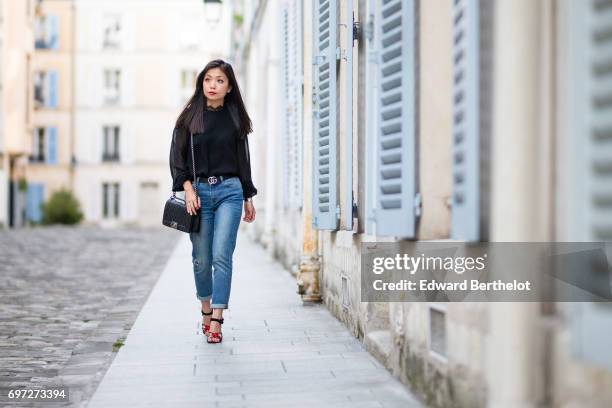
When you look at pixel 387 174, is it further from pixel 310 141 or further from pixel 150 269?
pixel 150 269

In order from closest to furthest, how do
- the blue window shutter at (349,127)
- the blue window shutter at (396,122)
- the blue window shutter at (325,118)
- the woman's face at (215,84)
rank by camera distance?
the blue window shutter at (396,122) → the woman's face at (215,84) → the blue window shutter at (349,127) → the blue window shutter at (325,118)

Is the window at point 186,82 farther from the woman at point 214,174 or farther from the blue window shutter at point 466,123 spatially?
the blue window shutter at point 466,123

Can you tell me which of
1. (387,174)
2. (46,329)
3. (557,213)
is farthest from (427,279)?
(46,329)

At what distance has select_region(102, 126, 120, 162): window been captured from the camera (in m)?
48.5

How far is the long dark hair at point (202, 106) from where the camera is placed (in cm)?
646

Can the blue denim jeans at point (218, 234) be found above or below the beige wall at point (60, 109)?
below

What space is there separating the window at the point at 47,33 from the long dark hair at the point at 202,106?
43.7 m

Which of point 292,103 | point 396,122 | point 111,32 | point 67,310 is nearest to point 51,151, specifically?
point 111,32

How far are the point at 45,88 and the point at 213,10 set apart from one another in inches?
1342

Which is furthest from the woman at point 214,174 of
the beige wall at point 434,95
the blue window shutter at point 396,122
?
the beige wall at point 434,95

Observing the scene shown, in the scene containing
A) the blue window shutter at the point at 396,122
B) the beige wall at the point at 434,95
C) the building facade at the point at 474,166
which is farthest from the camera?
the beige wall at the point at 434,95

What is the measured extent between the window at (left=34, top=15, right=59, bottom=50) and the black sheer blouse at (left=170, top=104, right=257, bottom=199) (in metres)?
43.8

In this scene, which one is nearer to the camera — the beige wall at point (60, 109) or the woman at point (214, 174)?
the woman at point (214, 174)

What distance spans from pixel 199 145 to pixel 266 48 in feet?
38.4
